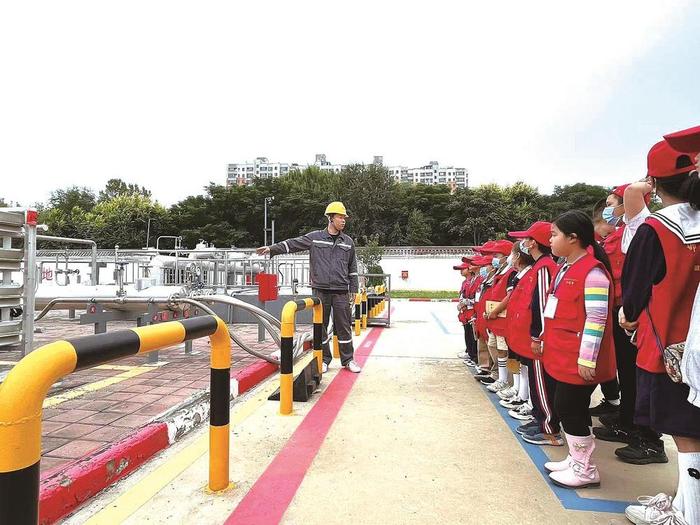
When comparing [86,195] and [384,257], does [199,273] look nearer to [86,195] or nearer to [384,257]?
[384,257]

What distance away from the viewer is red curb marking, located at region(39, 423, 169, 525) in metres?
2.20

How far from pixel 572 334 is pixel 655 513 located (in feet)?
3.08

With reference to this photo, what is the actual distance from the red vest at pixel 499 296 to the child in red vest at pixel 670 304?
2.19 meters

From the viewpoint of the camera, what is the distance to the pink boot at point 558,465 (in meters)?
2.70

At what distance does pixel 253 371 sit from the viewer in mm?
4945

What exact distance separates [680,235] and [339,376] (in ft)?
13.0

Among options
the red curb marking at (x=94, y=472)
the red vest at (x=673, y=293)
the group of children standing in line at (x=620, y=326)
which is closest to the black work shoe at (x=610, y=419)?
the group of children standing in line at (x=620, y=326)

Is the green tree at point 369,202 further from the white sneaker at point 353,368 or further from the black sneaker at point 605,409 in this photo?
the black sneaker at point 605,409

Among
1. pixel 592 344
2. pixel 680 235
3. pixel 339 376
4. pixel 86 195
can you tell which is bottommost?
pixel 339 376

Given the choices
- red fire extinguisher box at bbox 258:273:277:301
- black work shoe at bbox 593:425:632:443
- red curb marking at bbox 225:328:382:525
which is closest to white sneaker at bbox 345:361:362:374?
red curb marking at bbox 225:328:382:525

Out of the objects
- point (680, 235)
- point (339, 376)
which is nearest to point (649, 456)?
point (680, 235)

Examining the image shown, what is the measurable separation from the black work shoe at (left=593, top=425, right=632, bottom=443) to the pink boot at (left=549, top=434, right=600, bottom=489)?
90 centimetres

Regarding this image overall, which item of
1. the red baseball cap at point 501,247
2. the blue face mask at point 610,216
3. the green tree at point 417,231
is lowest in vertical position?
the red baseball cap at point 501,247

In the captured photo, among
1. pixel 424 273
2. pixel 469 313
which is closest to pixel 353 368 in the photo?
pixel 469 313
